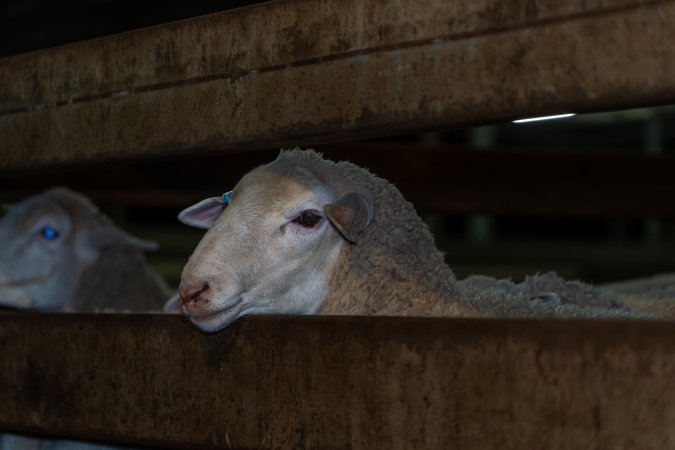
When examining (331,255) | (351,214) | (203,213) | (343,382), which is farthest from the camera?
(203,213)

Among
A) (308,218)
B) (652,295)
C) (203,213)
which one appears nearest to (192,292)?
(308,218)

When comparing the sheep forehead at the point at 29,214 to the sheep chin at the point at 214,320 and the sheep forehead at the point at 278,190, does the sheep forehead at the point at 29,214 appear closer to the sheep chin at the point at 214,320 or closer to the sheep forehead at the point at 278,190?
the sheep forehead at the point at 278,190

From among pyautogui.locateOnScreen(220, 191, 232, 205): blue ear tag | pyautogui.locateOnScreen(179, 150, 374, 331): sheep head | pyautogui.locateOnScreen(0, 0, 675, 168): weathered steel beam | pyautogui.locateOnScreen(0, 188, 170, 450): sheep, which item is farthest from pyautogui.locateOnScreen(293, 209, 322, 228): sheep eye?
pyautogui.locateOnScreen(0, 188, 170, 450): sheep

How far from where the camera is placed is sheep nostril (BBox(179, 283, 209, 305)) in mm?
2334

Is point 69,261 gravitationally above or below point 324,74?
below

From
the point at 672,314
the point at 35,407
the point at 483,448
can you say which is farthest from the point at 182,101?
the point at 672,314

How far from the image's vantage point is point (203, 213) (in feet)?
10.1

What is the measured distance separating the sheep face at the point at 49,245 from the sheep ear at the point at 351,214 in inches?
72.8

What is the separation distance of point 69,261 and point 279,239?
2139mm

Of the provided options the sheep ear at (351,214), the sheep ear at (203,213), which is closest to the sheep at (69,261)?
the sheep ear at (203,213)

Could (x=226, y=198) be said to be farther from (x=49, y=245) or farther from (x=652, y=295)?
(x=652, y=295)

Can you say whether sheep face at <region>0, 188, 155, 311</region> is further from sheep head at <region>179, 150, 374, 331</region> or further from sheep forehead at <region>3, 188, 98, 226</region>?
sheep head at <region>179, 150, 374, 331</region>

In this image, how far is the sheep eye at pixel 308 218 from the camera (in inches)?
107

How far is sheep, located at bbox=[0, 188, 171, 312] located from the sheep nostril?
2.02 metres
